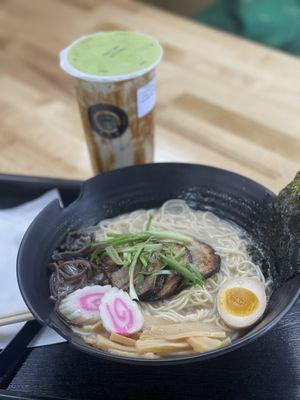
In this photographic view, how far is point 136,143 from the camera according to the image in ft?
5.02

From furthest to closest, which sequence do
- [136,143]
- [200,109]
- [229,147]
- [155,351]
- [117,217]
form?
[200,109], [229,147], [136,143], [117,217], [155,351]

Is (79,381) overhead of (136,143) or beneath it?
beneath

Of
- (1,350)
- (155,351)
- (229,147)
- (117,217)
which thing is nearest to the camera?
(155,351)

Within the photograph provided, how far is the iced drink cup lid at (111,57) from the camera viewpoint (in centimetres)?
136

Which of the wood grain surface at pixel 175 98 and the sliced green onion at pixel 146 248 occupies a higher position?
the sliced green onion at pixel 146 248

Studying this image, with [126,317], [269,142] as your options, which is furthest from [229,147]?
[126,317]

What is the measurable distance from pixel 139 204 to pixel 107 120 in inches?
10.7

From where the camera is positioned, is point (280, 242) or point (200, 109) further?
point (200, 109)

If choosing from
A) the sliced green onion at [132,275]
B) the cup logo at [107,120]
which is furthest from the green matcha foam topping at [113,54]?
the sliced green onion at [132,275]

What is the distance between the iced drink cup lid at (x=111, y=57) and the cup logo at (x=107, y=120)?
0.32ft

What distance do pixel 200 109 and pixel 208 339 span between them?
3.78 ft

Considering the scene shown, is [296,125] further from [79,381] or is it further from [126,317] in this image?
[79,381]

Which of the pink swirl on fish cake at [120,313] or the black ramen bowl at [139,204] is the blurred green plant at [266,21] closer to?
the black ramen bowl at [139,204]

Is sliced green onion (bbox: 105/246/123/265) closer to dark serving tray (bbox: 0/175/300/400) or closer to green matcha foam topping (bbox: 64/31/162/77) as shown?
dark serving tray (bbox: 0/175/300/400)
